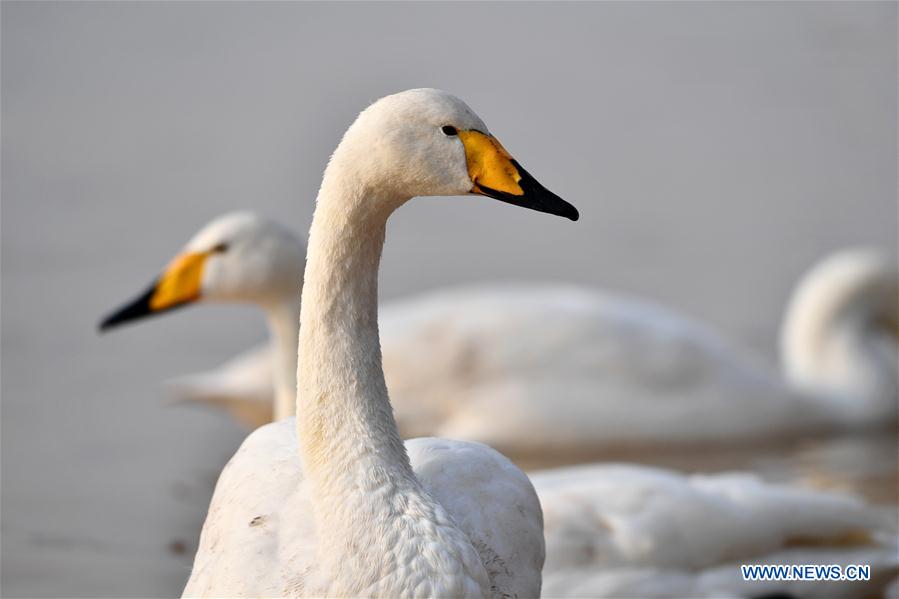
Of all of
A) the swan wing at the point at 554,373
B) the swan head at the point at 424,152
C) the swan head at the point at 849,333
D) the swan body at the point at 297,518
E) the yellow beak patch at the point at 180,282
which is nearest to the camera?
the swan head at the point at 424,152

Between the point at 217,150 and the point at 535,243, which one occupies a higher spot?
the point at 217,150

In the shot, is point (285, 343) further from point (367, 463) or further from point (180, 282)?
point (367, 463)

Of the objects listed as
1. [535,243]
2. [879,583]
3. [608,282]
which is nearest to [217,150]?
[535,243]

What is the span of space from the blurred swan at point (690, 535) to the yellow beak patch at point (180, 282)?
1919mm

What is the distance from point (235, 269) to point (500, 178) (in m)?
2.96

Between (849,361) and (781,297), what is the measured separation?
121 cm

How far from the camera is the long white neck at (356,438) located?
149 inches

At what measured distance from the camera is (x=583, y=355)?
8031 mm

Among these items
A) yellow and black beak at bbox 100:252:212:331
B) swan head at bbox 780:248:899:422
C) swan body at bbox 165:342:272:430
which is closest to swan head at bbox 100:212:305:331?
yellow and black beak at bbox 100:252:212:331

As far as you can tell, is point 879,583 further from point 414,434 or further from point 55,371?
point 55,371

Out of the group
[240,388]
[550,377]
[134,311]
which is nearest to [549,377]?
[550,377]

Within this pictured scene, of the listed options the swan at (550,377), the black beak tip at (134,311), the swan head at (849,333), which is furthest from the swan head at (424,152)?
the swan head at (849,333)

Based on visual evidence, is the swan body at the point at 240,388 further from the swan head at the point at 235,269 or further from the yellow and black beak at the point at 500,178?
the yellow and black beak at the point at 500,178

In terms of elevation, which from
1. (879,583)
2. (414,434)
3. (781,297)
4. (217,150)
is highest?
(217,150)
